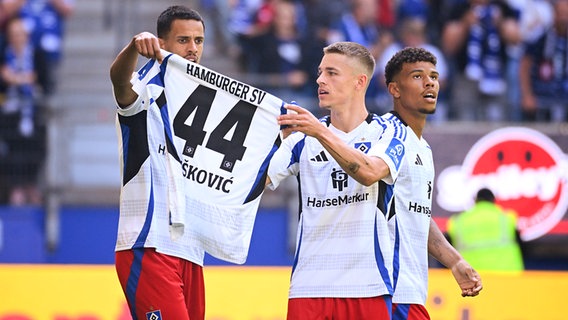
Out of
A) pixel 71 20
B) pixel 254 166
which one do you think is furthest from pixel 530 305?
pixel 71 20

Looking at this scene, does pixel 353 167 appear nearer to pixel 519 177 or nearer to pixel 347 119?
pixel 347 119

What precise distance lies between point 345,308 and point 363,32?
8051 millimetres

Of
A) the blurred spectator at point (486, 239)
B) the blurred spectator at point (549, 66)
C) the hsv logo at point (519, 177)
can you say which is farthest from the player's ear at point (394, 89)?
the blurred spectator at point (549, 66)

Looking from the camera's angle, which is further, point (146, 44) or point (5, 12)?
point (5, 12)

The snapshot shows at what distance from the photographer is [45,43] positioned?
13.7m

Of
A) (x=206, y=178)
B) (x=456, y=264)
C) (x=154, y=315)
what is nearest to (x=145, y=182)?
(x=206, y=178)

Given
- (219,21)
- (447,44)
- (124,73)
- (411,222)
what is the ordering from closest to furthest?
(124,73), (411,222), (447,44), (219,21)

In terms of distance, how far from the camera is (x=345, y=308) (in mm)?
6012

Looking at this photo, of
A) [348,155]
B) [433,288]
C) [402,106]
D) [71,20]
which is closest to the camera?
[348,155]

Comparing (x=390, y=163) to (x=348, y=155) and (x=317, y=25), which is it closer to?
(x=348, y=155)

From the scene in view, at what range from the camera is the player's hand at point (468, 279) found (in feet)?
21.2

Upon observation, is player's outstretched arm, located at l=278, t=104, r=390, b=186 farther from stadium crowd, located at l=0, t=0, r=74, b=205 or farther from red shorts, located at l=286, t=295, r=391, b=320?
stadium crowd, located at l=0, t=0, r=74, b=205

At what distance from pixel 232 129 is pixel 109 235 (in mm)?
7050

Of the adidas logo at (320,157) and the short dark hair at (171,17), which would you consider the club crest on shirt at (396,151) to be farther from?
the short dark hair at (171,17)
